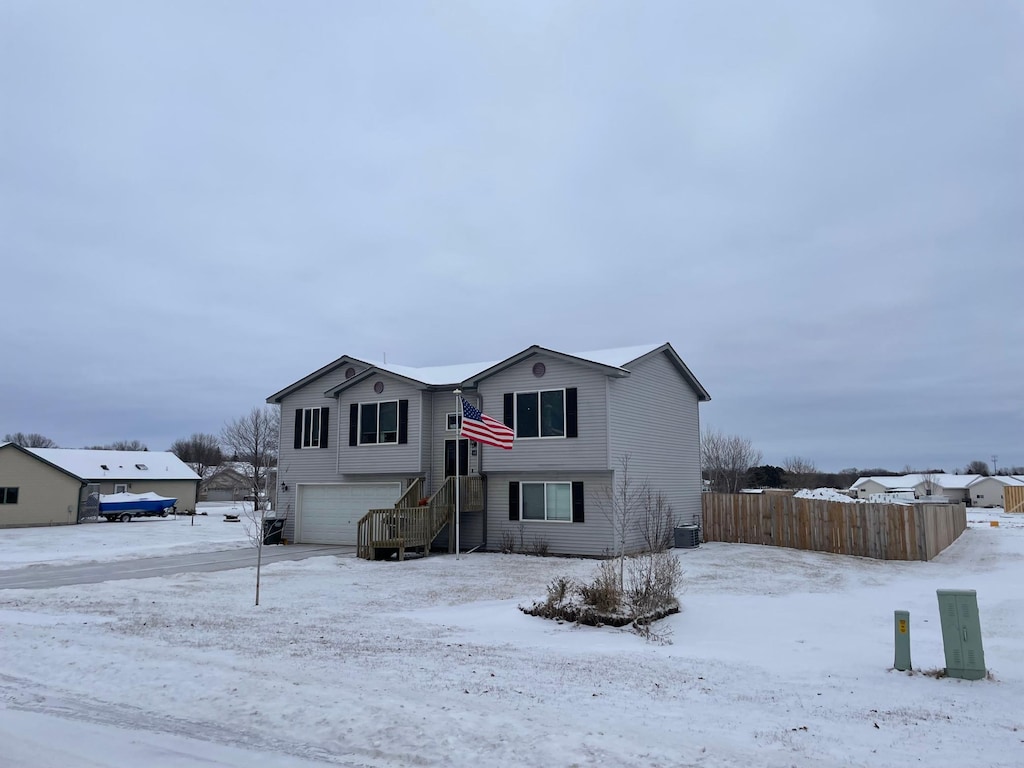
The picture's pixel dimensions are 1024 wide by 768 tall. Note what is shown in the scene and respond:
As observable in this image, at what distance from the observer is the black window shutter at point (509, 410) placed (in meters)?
23.0

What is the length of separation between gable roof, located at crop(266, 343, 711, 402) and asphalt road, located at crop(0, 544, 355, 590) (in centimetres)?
608

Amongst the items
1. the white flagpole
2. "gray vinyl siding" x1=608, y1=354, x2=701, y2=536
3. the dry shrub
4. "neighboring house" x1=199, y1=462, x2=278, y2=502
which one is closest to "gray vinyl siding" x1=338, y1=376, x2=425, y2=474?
the white flagpole

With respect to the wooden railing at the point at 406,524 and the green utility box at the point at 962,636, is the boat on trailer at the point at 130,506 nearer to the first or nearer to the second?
Result: the wooden railing at the point at 406,524

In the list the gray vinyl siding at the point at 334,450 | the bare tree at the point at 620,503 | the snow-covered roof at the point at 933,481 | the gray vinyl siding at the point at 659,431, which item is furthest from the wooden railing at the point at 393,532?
the snow-covered roof at the point at 933,481

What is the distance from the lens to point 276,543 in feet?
86.7

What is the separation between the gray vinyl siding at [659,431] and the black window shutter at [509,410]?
A: 336cm

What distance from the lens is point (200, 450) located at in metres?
103

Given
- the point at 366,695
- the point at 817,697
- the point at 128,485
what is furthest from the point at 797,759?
the point at 128,485

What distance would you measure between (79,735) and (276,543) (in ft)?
70.3

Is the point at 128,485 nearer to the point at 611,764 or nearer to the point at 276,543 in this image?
the point at 276,543

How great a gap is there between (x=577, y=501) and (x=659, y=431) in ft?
14.7

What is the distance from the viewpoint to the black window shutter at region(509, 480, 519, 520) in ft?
75.1

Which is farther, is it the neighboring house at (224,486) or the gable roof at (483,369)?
the neighboring house at (224,486)

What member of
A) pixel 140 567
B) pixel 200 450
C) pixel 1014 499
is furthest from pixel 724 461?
pixel 200 450
